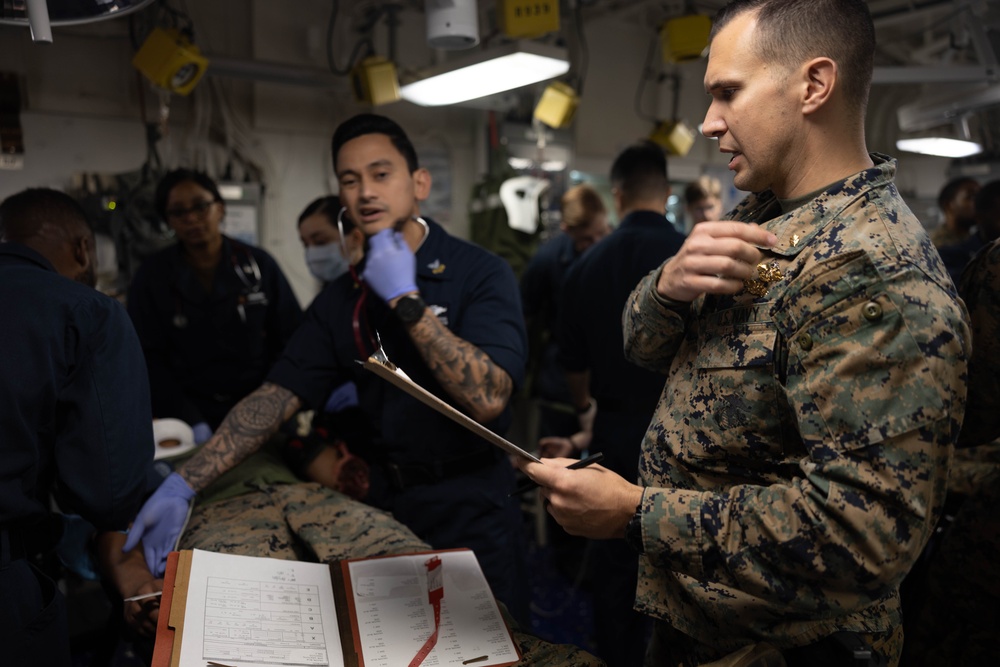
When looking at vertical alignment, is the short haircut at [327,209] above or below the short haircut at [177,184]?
below

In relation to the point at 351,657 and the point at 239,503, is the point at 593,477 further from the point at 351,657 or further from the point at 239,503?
the point at 239,503

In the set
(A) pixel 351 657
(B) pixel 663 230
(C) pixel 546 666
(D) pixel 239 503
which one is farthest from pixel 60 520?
(B) pixel 663 230

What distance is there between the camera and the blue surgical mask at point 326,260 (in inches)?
133

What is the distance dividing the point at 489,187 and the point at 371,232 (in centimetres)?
274

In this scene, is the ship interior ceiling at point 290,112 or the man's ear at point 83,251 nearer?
the man's ear at point 83,251

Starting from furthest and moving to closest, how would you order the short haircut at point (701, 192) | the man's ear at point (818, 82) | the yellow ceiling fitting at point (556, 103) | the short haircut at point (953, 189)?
the short haircut at point (953, 189), the short haircut at point (701, 192), the yellow ceiling fitting at point (556, 103), the man's ear at point (818, 82)

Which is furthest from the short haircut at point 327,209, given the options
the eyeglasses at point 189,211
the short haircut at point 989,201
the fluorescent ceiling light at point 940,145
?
the fluorescent ceiling light at point 940,145

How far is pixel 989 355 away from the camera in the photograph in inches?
54.5

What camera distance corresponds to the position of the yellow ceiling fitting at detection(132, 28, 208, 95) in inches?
121

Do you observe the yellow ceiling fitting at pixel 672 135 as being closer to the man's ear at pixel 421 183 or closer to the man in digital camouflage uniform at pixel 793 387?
the man's ear at pixel 421 183

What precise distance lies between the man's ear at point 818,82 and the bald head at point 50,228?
5.28 feet

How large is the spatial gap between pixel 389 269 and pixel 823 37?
1.14 meters

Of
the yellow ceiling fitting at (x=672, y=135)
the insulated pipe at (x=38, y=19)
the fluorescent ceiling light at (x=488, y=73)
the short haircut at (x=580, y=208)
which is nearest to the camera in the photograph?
the insulated pipe at (x=38, y=19)

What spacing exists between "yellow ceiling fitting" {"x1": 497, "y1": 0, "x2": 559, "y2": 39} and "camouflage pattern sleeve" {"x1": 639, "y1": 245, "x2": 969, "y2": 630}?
2216 mm
